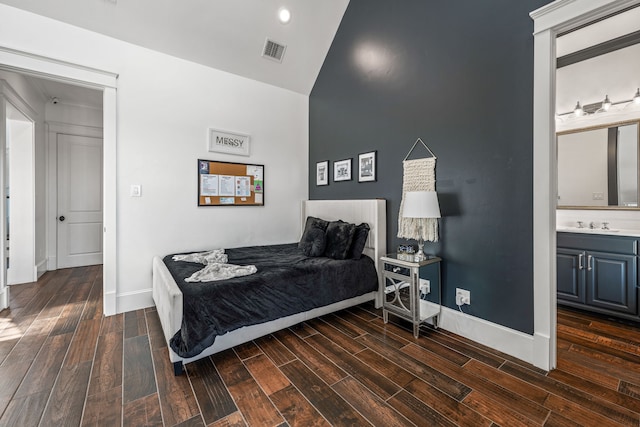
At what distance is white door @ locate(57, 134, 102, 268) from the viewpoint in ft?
15.3

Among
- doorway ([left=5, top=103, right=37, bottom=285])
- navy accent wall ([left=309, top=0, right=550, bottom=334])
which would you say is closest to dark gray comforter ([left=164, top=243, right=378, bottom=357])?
navy accent wall ([left=309, top=0, right=550, bottom=334])

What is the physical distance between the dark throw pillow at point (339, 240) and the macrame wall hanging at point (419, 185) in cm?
52

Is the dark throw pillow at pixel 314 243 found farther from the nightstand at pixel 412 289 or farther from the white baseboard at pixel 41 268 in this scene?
the white baseboard at pixel 41 268

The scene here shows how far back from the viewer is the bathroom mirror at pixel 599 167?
2795mm

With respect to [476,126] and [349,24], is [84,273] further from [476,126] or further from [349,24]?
[476,126]

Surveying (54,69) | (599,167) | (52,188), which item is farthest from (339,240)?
(52,188)

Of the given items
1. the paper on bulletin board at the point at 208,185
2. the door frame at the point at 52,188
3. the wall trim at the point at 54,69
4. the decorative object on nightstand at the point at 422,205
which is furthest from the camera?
the door frame at the point at 52,188

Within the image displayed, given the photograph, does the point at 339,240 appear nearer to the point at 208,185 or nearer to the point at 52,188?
the point at 208,185

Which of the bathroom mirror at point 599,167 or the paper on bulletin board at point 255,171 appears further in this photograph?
the paper on bulletin board at point 255,171

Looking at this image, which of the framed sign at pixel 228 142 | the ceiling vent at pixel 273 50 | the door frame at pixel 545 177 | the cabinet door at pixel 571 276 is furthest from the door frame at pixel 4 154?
the cabinet door at pixel 571 276

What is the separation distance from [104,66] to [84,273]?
325 centimetres

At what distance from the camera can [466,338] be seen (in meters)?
2.33

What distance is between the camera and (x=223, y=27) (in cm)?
317

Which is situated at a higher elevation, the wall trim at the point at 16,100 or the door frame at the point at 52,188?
the wall trim at the point at 16,100
